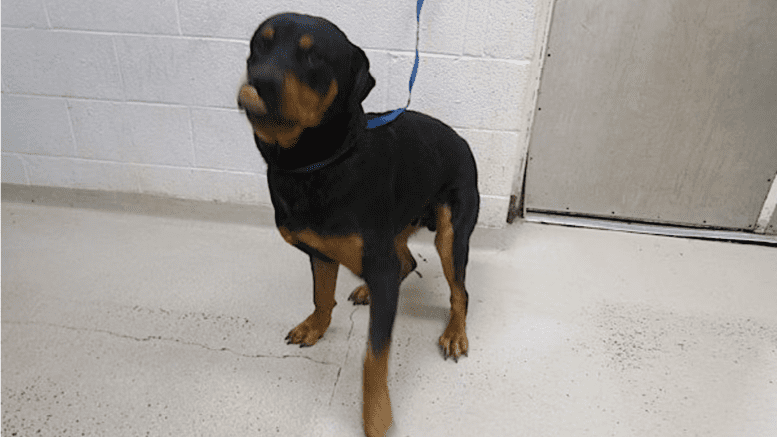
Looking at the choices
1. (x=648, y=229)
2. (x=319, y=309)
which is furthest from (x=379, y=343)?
(x=648, y=229)

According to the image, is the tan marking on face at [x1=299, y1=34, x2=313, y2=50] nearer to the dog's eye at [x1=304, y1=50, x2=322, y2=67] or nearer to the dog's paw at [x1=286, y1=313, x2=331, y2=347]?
the dog's eye at [x1=304, y1=50, x2=322, y2=67]

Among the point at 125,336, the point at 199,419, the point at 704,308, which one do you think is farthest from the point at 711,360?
the point at 125,336

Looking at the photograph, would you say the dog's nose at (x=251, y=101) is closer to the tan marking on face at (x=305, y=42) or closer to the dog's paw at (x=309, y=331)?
the tan marking on face at (x=305, y=42)

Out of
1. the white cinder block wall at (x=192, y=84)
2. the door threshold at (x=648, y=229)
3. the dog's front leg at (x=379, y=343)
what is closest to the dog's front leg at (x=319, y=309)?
the dog's front leg at (x=379, y=343)

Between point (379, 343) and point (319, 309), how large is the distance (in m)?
0.43

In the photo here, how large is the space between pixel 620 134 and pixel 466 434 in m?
1.65

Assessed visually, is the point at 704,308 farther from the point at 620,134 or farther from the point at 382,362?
the point at 382,362

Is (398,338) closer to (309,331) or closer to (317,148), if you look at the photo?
(309,331)

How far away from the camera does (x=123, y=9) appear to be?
2.17 meters

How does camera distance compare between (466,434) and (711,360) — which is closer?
(466,434)

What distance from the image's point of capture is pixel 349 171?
1.24 meters

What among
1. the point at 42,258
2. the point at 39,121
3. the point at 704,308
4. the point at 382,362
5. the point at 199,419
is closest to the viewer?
the point at 382,362

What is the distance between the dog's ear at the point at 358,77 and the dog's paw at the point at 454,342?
0.88 meters

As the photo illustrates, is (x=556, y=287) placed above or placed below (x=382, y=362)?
below
